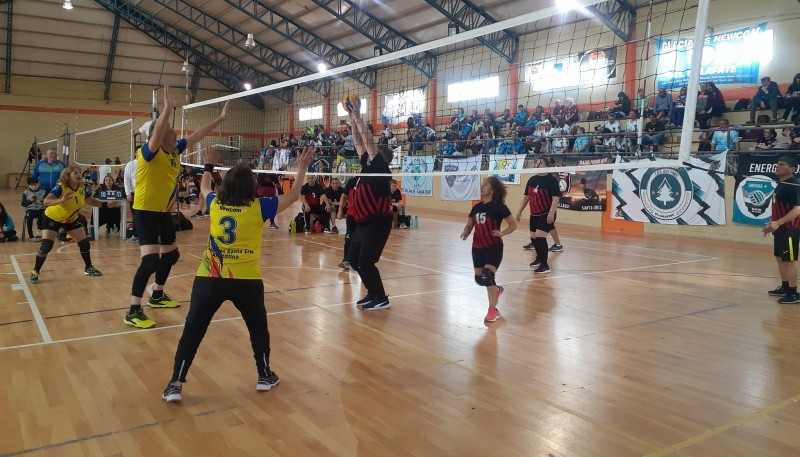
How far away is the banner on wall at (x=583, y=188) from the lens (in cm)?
1537

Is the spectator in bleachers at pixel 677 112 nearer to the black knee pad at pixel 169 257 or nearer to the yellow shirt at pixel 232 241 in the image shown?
the black knee pad at pixel 169 257

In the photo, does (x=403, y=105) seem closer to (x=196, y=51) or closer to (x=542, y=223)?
(x=196, y=51)

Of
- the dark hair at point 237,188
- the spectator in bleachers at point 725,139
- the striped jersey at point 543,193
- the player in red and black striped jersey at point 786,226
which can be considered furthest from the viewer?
the spectator in bleachers at point 725,139

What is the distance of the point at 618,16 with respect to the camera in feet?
54.4

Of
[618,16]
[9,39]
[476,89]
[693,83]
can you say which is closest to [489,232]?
[693,83]

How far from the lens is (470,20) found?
19.4 m

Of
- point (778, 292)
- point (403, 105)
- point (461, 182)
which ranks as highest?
point (403, 105)

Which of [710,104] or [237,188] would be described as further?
[710,104]

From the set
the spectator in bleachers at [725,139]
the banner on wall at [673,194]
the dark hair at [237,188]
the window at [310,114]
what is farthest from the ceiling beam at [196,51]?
the dark hair at [237,188]

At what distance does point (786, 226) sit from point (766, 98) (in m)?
7.90

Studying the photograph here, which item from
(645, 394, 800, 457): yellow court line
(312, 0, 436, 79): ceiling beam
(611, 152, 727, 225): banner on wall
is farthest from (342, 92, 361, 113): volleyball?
(312, 0, 436, 79): ceiling beam

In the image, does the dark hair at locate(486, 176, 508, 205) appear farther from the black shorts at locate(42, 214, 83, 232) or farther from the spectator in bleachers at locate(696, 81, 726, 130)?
the spectator in bleachers at locate(696, 81, 726, 130)

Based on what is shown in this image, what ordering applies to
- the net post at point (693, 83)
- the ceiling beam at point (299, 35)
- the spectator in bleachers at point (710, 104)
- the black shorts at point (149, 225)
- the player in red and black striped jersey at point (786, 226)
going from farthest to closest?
1. the ceiling beam at point (299, 35)
2. the spectator in bleachers at point (710, 104)
3. the player in red and black striped jersey at point (786, 226)
4. the black shorts at point (149, 225)
5. the net post at point (693, 83)

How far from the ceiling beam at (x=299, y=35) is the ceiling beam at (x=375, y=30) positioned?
80.4 inches
